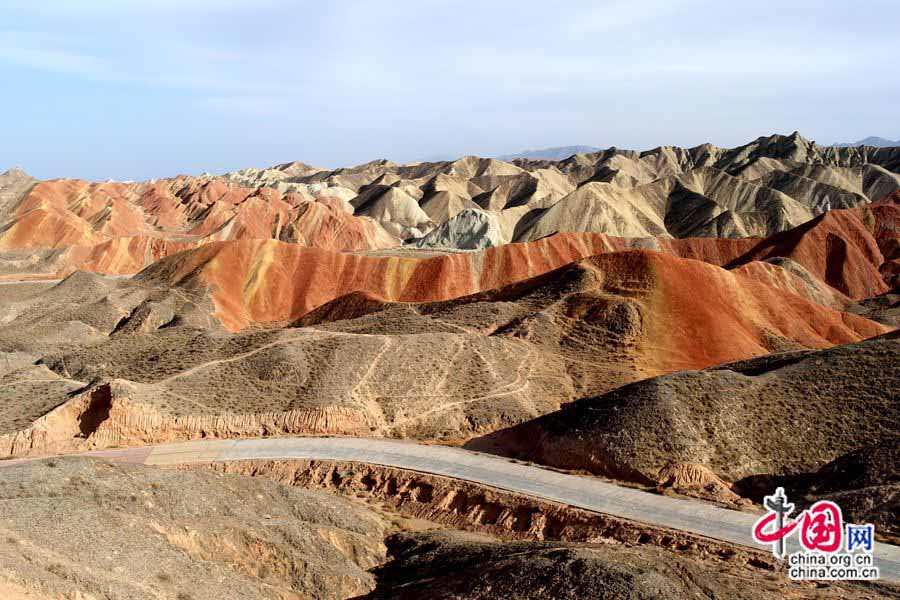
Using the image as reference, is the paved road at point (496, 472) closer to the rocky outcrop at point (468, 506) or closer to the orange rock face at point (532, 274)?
the rocky outcrop at point (468, 506)

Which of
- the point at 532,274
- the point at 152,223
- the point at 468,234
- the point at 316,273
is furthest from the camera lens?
the point at 152,223

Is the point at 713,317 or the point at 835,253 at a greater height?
the point at 713,317

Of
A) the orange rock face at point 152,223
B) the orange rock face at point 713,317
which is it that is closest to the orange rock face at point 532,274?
the orange rock face at point 713,317

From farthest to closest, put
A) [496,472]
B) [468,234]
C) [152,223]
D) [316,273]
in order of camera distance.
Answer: [152,223] → [468,234] → [316,273] → [496,472]

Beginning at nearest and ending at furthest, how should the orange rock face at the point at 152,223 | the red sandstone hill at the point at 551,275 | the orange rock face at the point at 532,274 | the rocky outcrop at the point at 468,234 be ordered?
the red sandstone hill at the point at 551,275 → the orange rock face at the point at 532,274 → the orange rock face at the point at 152,223 → the rocky outcrop at the point at 468,234

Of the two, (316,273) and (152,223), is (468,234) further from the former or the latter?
(152,223)

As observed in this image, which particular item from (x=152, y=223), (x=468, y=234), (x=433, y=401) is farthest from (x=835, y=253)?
(x=152, y=223)

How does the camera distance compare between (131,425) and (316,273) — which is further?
(316,273)

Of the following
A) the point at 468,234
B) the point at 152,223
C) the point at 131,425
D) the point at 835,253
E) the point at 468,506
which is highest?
the point at 468,234

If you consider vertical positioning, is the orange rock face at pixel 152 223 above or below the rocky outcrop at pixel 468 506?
above

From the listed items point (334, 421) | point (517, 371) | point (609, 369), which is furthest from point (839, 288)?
point (334, 421)
